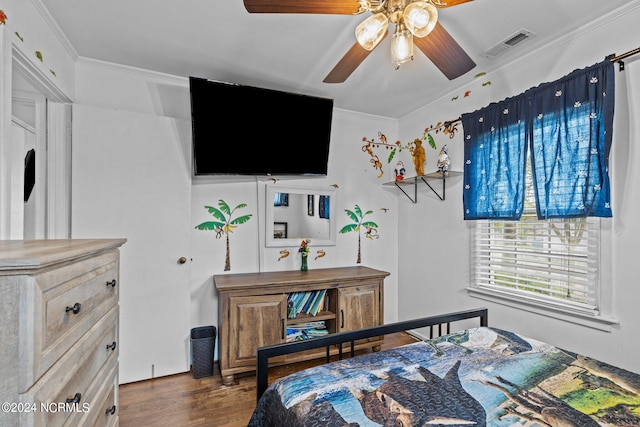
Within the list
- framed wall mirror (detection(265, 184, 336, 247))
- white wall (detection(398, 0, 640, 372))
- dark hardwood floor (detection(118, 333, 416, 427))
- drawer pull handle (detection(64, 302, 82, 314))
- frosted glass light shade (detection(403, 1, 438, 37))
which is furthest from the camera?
framed wall mirror (detection(265, 184, 336, 247))

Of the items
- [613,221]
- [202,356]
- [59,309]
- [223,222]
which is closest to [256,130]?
[223,222]

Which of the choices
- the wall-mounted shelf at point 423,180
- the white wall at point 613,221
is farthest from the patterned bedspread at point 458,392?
the wall-mounted shelf at point 423,180

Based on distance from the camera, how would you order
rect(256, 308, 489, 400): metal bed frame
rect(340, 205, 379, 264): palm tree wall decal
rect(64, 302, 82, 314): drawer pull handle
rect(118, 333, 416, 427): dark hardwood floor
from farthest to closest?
rect(340, 205, 379, 264): palm tree wall decal < rect(118, 333, 416, 427): dark hardwood floor < rect(256, 308, 489, 400): metal bed frame < rect(64, 302, 82, 314): drawer pull handle

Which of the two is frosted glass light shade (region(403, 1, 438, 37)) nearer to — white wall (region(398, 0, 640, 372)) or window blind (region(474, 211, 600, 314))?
white wall (region(398, 0, 640, 372))

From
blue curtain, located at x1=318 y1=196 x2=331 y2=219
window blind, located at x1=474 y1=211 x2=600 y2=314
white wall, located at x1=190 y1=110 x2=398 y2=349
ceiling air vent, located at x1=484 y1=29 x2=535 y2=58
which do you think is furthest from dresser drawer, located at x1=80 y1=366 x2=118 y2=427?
ceiling air vent, located at x1=484 y1=29 x2=535 y2=58

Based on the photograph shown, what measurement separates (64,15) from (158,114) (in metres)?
0.87

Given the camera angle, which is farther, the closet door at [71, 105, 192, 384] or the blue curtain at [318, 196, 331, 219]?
the blue curtain at [318, 196, 331, 219]

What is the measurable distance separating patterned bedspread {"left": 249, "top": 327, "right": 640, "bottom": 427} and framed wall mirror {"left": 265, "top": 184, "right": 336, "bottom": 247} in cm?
178

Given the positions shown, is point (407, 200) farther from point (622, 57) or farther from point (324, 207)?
point (622, 57)

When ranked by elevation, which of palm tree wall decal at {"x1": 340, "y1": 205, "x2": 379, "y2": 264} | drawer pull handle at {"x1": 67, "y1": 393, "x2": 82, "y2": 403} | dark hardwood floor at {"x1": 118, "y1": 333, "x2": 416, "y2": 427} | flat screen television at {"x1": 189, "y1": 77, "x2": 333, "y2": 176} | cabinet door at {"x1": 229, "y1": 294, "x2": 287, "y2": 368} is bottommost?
dark hardwood floor at {"x1": 118, "y1": 333, "x2": 416, "y2": 427}

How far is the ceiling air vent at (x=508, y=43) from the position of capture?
2068 mm

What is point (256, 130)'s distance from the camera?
2.63 metres

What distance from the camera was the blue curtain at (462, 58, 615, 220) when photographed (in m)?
1.84

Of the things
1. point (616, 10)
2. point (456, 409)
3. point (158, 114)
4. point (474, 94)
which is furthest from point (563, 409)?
point (158, 114)
